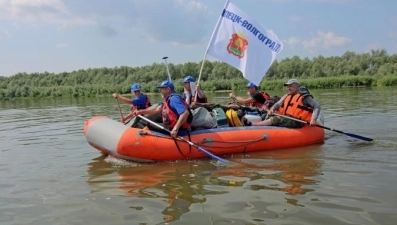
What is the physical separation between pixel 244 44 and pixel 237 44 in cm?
14

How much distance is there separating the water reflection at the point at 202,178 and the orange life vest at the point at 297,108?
1023mm

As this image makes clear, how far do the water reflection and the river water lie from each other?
0.01 m

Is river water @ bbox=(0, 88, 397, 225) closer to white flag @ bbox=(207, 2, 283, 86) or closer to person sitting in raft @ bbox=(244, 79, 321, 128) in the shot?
person sitting in raft @ bbox=(244, 79, 321, 128)

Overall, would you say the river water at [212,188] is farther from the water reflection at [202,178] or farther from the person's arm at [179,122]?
the person's arm at [179,122]

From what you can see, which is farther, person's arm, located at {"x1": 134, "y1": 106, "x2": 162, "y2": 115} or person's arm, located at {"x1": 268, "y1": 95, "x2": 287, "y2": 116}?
person's arm, located at {"x1": 268, "y1": 95, "x2": 287, "y2": 116}

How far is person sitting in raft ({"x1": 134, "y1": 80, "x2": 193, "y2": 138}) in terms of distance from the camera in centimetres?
645

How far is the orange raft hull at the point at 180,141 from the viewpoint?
6430mm

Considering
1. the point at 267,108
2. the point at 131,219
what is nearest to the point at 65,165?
the point at 131,219

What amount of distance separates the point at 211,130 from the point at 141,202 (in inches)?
105

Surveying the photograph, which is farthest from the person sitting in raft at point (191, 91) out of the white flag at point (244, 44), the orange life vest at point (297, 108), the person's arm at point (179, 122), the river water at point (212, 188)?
the river water at point (212, 188)

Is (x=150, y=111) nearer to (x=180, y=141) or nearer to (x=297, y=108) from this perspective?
(x=180, y=141)

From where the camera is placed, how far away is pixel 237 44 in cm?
825

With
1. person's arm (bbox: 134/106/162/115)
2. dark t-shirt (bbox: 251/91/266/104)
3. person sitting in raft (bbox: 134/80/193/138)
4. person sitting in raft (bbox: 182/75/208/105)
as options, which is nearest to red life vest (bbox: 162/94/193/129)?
person sitting in raft (bbox: 134/80/193/138)

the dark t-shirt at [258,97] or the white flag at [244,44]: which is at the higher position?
the white flag at [244,44]
